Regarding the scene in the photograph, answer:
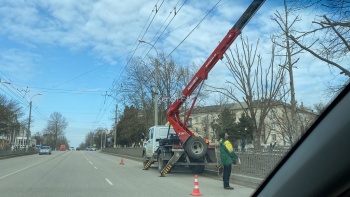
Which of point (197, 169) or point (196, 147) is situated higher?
point (196, 147)

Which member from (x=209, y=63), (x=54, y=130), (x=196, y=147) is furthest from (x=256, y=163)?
(x=54, y=130)

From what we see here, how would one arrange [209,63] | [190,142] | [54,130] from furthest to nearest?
[54,130] → [190,142] → [209,63]

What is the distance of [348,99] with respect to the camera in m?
2.14

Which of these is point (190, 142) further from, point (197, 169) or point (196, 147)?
point (197, 169)

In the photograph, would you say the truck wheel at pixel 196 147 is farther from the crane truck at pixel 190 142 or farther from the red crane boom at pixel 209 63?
the red crane boom at pixel 209 63

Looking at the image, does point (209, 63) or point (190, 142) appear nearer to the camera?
point (209, 63)

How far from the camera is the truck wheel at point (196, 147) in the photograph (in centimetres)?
1814

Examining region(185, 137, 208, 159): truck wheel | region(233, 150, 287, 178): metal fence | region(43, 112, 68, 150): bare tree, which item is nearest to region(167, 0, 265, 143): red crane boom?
region(185, 137, 208, 159): truck wheel

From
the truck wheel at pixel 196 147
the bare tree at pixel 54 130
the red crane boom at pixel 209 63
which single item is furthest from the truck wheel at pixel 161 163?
the bare tree at pixel 54 130

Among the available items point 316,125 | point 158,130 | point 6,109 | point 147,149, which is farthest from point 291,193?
point 6,109

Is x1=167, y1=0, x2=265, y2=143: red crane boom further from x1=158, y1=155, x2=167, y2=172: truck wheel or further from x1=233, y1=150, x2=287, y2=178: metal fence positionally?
x1=233, y1=150, x2=287, y2=178: metal fence

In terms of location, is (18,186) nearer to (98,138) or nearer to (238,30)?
(238,30)

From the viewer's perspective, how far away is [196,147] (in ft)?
60.5

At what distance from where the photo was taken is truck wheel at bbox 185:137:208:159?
18141 millimetres
